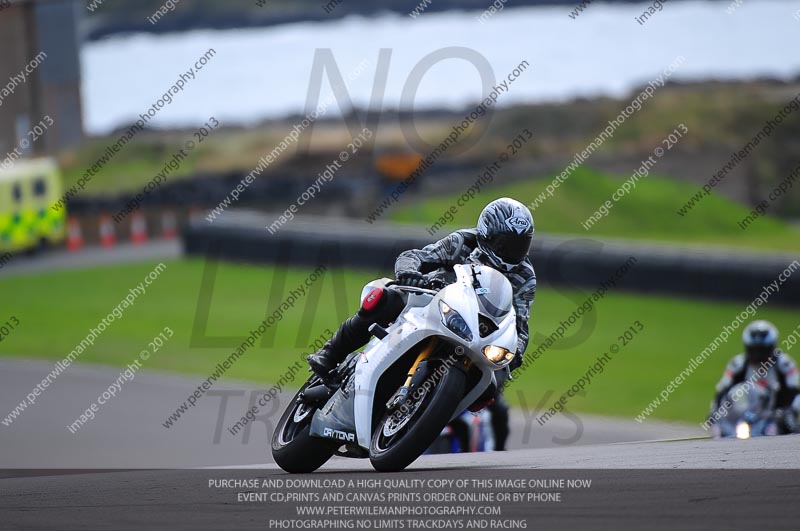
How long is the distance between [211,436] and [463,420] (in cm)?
381

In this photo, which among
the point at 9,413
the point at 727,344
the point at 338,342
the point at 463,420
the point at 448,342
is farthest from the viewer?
the point at 727,344

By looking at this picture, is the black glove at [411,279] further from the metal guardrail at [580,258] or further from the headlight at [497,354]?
the metal guardrail at [580,258]

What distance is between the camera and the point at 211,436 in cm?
1351

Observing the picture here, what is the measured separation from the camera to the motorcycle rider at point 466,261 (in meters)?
6.73

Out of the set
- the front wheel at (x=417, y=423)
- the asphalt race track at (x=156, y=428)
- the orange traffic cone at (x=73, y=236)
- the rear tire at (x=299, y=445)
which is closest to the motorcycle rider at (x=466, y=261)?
the rear tire at (x=299, y=445)

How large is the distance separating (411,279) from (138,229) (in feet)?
84.5

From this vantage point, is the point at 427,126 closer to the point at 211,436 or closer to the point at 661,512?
the point at 211,436

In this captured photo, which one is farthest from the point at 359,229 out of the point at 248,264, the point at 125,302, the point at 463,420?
the point at 463,420

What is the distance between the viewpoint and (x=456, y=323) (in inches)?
247

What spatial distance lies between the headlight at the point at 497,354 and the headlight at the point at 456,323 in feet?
0.38

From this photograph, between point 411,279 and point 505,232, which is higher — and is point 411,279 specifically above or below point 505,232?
below

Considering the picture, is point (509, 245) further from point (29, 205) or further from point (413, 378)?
point (29, 205)

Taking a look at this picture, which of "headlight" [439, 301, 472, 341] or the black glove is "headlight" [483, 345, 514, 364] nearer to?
"headlight" [439, 301, 472, 341]

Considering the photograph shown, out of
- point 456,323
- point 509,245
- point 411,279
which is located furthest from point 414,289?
point 509,245
